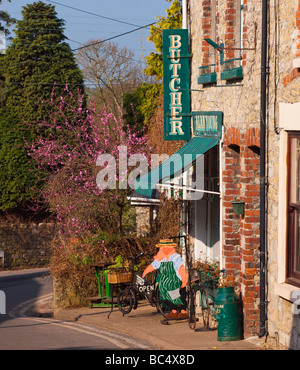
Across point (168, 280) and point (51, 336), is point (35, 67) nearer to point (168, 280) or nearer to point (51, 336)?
point (168, 280)

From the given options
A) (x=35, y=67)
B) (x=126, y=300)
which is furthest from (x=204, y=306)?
(x=35, y=67)

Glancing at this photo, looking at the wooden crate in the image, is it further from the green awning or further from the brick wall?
the brick wall

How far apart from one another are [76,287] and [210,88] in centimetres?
578

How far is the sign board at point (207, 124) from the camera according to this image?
1233 centimetres

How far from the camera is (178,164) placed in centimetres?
1265

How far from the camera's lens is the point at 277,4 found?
386 inches

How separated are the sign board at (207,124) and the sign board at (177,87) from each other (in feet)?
1.24

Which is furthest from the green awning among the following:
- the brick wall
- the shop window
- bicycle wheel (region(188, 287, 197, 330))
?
the shop window

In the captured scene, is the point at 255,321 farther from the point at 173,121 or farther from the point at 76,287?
the point at 76,287

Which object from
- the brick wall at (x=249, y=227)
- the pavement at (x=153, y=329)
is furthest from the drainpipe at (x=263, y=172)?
the pavement at (x=153, y=329)

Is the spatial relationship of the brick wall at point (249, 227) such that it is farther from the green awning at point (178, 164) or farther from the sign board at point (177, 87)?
the sign board at point (177, 87)

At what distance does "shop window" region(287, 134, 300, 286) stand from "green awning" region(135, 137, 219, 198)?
305 cm

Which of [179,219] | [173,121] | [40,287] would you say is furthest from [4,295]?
[173,121]

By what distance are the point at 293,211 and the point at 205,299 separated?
382 centimetres
